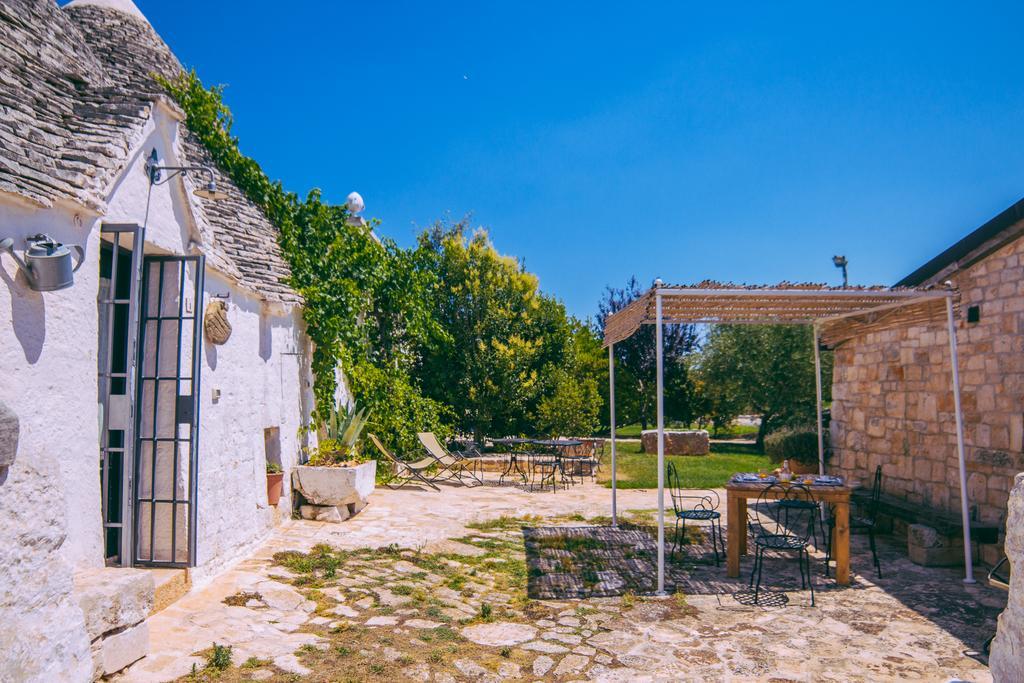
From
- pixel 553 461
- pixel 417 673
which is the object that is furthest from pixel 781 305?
pixel 553 461

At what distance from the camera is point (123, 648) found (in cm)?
397

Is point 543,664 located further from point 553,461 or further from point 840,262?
point 840,262

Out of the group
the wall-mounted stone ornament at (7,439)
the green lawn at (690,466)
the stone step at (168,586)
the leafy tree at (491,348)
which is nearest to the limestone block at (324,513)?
the stone step at (168,586)

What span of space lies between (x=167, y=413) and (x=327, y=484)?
115 inches

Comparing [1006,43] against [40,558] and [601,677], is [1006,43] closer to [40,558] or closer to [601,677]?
[601,677]

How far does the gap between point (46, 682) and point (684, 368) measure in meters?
18.3

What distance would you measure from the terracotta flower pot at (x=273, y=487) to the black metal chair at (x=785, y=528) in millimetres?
5173

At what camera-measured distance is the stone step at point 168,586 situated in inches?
199

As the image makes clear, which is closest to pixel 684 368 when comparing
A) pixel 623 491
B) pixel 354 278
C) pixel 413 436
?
pixel 623 491

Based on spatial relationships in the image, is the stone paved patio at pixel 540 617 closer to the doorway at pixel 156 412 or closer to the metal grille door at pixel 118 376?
the doorway at pixel 156 412

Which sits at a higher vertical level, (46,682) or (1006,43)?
(1006,43)

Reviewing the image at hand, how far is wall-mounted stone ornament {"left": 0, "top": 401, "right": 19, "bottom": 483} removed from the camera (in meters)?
2.88

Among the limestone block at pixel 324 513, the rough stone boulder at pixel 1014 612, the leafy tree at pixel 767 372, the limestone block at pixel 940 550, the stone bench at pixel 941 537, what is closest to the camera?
the rough stone boulder at pixel 1014 612

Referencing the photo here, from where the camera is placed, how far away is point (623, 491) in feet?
37.7
